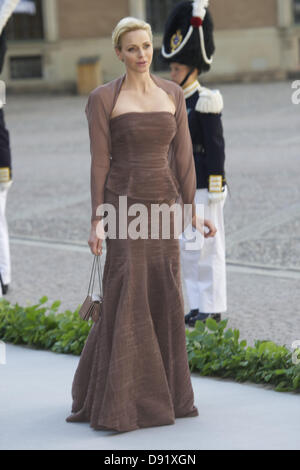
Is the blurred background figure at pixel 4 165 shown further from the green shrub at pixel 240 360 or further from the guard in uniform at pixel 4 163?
the green shrub at pixel 240 360

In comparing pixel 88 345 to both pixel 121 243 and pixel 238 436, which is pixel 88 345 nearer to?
pixel 121 243

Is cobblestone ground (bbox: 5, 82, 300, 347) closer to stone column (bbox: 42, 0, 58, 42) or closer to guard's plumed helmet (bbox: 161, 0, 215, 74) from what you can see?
guard's plumed helmet (bbox: 161, 0, 215, 74)

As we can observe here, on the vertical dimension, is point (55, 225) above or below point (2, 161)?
below

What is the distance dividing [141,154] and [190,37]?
202cm

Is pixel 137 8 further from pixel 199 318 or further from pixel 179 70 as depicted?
pixel 199 318

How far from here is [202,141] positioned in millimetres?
5820

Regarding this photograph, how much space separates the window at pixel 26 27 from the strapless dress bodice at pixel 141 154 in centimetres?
2468

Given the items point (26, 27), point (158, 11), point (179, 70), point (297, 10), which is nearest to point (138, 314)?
point (179, 70)

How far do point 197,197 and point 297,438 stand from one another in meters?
2.23

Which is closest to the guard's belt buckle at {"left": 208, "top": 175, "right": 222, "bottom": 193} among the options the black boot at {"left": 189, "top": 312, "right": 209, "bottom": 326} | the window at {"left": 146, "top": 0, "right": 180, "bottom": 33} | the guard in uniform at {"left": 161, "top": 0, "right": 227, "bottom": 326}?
the guard in uniform at {"left": 161, "top": 0, "right": 227, "bottom": 326}

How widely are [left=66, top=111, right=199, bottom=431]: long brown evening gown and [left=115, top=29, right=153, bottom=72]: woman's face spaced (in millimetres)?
212

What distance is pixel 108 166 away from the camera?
409 cm
